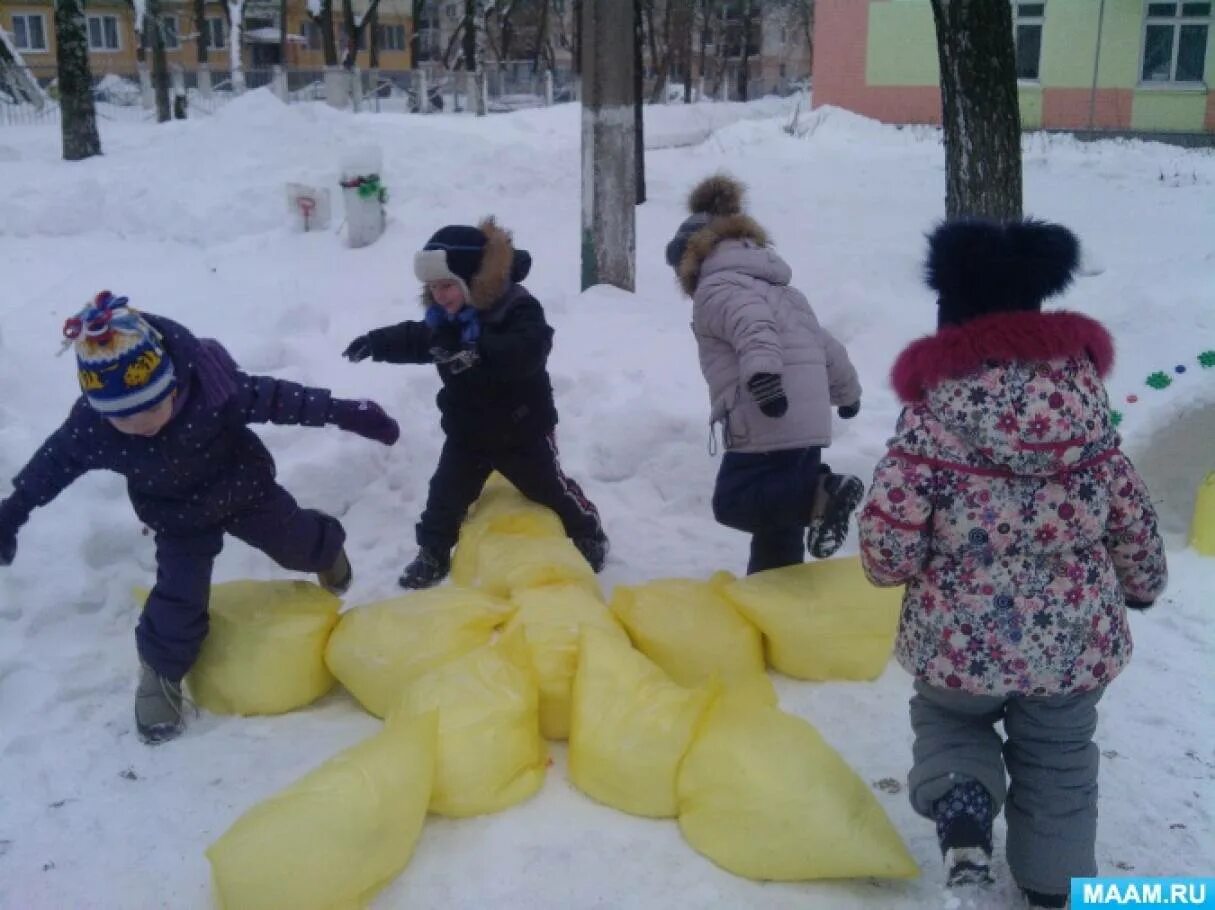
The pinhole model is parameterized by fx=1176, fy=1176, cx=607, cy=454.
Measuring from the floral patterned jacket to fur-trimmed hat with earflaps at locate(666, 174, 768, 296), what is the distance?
1339 mm

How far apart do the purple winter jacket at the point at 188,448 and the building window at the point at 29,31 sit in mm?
45128

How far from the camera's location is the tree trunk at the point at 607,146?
641 cm

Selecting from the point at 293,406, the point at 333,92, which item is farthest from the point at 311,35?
the point at 293,406

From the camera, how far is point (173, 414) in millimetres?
3074

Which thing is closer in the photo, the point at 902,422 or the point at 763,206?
the point at 902,422

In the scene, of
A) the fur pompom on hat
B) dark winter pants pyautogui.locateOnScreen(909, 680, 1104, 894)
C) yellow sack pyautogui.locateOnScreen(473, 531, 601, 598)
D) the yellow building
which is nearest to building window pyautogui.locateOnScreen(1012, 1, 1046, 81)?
the fur pompom on hat

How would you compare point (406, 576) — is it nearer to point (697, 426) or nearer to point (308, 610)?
point (308, 610)

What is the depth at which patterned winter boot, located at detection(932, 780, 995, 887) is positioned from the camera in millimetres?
2311

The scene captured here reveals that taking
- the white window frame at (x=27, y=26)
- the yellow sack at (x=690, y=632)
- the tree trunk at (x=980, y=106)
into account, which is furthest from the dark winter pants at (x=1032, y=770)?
the white window frame at (x=27, y=26)

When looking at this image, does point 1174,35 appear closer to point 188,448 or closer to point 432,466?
point 432,466

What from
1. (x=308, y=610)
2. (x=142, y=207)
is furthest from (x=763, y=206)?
(x=308, y=610)

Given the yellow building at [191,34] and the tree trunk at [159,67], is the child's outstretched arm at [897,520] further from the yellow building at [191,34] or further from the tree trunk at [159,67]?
the yellow building at [191,34]

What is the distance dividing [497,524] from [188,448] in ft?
3.80

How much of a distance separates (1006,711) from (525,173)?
10221 millimetres
